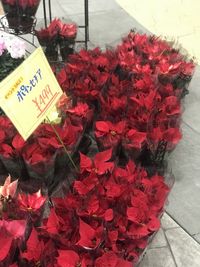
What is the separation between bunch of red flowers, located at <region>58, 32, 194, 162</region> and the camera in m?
1.82

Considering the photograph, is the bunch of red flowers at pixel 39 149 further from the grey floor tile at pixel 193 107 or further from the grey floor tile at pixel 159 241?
the grey floor tile at pixel 193 107

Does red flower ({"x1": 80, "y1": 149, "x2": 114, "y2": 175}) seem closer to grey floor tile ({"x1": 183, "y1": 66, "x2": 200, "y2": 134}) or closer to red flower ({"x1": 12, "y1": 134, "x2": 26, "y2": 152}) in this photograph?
red flower ({"x1": 12, "y1": 134, "x2": 26, "y2": 152})

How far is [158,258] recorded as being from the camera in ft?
5.95

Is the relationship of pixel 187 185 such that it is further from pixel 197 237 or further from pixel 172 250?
pixel 172 250

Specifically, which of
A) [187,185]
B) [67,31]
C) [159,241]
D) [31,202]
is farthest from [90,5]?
[31,202]

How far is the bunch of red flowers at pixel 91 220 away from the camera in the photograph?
1.25 m

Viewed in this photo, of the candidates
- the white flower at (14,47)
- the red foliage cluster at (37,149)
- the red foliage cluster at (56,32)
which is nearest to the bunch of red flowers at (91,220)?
the red foliage cluster at (37,149)

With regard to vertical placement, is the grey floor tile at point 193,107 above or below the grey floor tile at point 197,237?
above

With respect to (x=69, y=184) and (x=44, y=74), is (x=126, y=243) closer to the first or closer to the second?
(x=69, y=184)

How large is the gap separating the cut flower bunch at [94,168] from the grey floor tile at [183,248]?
32 cm

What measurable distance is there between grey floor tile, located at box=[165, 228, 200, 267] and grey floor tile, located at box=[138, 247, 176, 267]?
3cm

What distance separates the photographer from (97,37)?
152 inches

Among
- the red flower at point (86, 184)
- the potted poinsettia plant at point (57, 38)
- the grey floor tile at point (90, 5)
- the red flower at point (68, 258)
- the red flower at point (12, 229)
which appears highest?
the red flower at point (12, 229)

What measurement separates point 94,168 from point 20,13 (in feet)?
5.48
